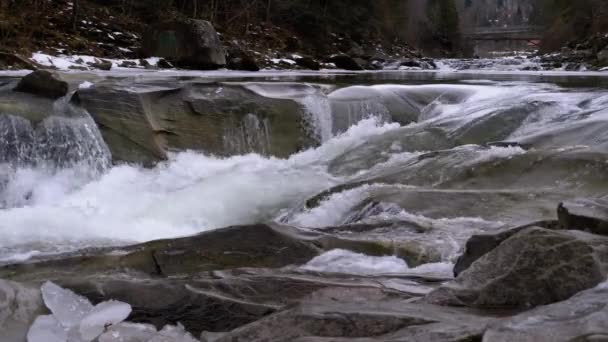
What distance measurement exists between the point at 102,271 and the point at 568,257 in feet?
7.71

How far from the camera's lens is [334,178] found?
7168 mm

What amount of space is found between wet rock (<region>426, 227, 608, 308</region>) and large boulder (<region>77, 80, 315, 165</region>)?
5.50 metres

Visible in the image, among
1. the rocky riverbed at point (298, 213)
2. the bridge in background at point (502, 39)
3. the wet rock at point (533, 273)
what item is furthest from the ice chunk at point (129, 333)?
the bridge in background at point (502, 39)

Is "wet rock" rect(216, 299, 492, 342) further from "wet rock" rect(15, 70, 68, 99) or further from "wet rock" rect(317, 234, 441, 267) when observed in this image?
"wet rock" rect(15, 70, 68, 99)

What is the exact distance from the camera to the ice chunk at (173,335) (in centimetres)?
265

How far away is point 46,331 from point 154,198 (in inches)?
149

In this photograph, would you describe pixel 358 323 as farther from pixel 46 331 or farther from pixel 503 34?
pixel 503 34

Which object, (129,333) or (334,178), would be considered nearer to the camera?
(129,333)

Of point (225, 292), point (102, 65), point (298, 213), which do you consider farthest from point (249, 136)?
point (102, 65)

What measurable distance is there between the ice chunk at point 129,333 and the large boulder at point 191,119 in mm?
4819

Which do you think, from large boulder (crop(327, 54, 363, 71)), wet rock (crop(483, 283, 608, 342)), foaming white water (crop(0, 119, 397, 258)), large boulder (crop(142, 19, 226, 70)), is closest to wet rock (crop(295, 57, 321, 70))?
large boulder (crop(327, 54, 363, 71))

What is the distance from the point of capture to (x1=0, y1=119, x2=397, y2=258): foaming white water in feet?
17.1

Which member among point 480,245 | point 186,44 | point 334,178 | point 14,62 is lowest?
point 334,178

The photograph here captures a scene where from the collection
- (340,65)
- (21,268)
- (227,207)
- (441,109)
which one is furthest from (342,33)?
(21,268)
